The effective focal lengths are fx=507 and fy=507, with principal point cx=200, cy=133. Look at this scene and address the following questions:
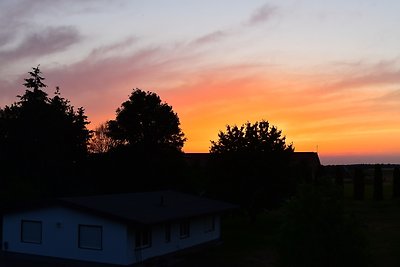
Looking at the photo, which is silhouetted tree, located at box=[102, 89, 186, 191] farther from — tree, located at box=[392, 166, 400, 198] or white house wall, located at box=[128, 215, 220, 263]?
tree, located at box=[392, 166, 400, 198]

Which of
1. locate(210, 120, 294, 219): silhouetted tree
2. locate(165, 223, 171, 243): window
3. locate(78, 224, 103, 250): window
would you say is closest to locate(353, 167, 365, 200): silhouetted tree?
locate(210, 120, 294, 219): silhouetted tree

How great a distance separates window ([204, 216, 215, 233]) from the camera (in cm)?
3190

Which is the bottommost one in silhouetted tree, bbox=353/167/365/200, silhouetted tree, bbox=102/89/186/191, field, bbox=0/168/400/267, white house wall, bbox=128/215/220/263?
field, bbox=0/168/400/267

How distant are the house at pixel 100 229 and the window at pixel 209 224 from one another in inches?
97.6

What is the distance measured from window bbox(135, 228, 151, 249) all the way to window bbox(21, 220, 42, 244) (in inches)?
210

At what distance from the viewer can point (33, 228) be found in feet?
86.1

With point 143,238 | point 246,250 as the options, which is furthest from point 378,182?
point 143,238

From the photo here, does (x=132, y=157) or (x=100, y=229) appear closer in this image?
(x=100, y=229)

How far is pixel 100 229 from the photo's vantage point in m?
24.2

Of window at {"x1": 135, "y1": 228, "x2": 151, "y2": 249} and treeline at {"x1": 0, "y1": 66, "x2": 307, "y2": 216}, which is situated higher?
treeline at {"x1": 0, "y1": 66, "x2": 307, "y2": 216}

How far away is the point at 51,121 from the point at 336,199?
3785cm

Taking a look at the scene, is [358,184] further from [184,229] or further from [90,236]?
[90,236]

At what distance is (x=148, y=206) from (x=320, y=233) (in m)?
15.0

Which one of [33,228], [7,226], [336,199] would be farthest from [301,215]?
[7,226]
